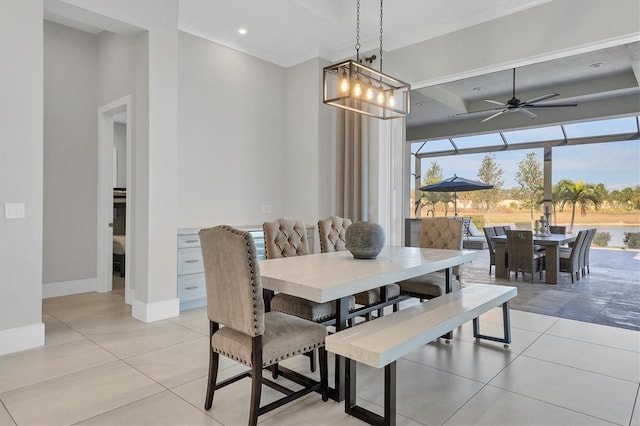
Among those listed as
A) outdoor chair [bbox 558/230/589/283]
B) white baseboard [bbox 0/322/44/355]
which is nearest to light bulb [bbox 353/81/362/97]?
white baseboard [bbox 0/322/44/355]

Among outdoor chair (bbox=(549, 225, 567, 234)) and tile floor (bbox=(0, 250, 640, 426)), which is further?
outdoor chair (bbox=(549, 225, 567, 234))

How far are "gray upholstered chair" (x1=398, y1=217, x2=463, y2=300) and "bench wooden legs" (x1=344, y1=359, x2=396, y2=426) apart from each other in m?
1.48

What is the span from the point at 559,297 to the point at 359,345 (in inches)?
177

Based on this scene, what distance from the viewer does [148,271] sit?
3.93 m

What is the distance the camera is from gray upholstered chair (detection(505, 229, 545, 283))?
6316 millimetres

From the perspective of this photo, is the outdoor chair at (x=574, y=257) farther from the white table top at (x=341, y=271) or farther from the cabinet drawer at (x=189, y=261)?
the cabinet drawer at (x=189, y=261)

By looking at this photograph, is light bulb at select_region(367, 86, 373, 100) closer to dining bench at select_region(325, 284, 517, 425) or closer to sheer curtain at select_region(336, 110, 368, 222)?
dining bench at select_region(325, 284, 517, 425)

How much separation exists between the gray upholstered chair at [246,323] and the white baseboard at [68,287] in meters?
3.79

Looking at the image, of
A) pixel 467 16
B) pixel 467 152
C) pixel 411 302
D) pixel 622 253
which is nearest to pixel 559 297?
pixel 411 302

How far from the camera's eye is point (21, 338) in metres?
3.12

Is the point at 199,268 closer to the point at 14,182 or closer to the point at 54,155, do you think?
the point at 14,182

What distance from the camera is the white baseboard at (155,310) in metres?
3.91

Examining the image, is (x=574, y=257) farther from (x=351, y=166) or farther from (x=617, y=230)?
(x=351, y=166)

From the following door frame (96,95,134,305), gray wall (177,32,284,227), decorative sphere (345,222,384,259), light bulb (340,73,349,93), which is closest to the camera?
decorative sphere (345,222,384,259)
